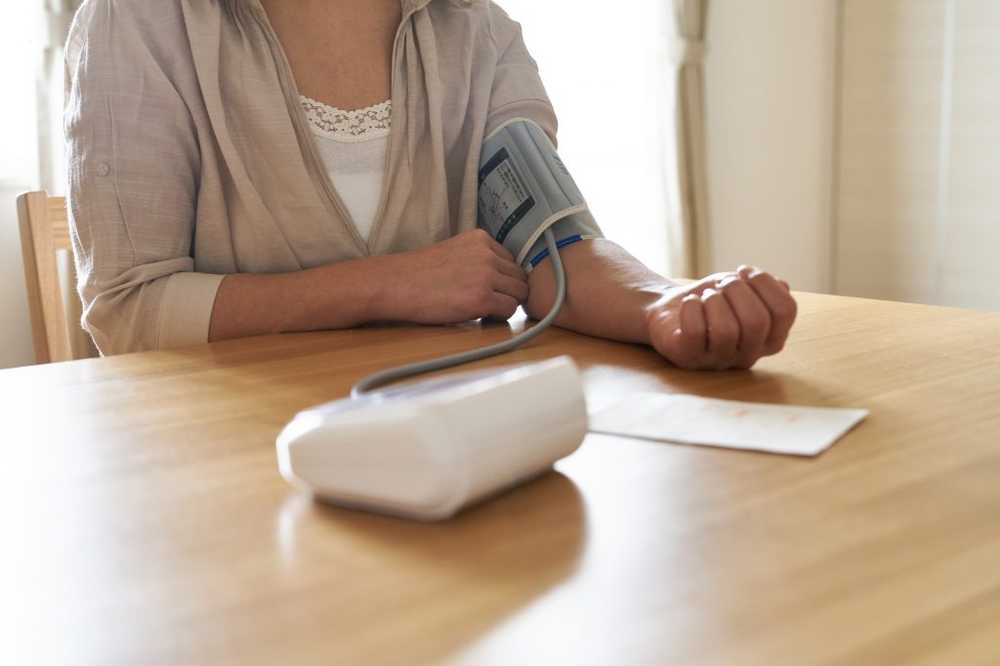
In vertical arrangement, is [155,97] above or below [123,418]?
above

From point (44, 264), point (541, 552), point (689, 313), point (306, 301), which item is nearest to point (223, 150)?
point (306, 301)

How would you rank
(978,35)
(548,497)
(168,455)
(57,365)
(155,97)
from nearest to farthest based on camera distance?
(548,497) → (168,455) → (57,365) → (155,97) → (978,35)

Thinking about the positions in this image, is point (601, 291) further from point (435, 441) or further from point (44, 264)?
point (44, 264)

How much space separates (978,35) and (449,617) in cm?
370

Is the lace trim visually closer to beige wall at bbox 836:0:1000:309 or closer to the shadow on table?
the shadow on table

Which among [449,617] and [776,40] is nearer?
[449,617]

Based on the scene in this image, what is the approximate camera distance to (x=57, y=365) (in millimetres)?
879

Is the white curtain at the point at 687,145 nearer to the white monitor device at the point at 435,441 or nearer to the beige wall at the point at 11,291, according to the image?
the beige wall at the point at 11,291

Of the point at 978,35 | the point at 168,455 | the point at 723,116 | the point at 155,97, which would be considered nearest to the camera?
the point at 168,455

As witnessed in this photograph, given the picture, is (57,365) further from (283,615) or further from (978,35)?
(978,35)

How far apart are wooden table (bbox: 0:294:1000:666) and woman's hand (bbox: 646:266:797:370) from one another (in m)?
0.07

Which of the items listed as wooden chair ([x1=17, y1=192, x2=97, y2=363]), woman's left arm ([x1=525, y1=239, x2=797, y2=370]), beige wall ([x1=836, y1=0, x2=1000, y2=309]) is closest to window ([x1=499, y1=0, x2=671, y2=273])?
beige wall ([x1=836, y1=0, x2=1000, y2=309])

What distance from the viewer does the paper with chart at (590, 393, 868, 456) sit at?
0.55 meters

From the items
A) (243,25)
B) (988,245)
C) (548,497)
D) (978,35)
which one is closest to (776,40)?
(978,35)
